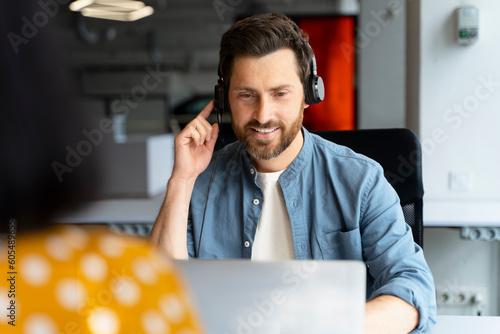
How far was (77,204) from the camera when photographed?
307mm

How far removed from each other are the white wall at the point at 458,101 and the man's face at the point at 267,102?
1.54 m

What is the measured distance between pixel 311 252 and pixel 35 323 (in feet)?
2.79

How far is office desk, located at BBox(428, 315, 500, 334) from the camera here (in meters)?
0.96

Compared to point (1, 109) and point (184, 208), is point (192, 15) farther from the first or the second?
point (1, 109)

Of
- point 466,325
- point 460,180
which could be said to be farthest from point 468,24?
point 466,325

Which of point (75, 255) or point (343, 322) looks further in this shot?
point (343, 322)

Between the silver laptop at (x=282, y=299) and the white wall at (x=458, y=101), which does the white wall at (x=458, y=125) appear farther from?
the silver laptop at (x=282, y=299)

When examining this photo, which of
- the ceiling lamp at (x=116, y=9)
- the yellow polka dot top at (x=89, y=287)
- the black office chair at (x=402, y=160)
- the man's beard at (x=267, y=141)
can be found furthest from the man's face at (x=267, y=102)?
the yellow polka dot top at (x=89, y=287)

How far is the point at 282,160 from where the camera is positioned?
1334 mm

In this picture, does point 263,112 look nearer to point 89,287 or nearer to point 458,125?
point 89,287

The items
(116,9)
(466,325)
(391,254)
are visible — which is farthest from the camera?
(116,9)

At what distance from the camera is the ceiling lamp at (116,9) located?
1203 millimetres

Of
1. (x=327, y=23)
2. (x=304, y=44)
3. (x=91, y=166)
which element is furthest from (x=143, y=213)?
(x=327, y=23)

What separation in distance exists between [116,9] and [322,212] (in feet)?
2.86
